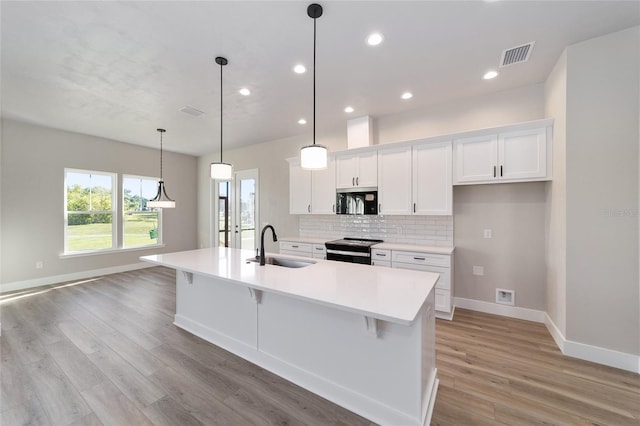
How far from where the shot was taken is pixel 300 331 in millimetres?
2045

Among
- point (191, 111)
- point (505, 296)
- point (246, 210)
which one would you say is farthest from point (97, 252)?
point (505, 296)

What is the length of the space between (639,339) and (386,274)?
2.27 m

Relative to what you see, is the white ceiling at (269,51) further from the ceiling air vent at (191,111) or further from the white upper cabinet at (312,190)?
the white upper cabinet at (312,190)

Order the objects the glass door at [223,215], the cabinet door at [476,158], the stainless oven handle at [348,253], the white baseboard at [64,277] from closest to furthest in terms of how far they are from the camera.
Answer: the cabinet door at [476,158], the stainless oven handle at [348,253], the white baseboard at [64,277], the glass door at [223,215]

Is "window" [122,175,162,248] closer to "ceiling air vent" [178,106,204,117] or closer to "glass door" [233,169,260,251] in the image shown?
"glass door" [233,169,260,251]

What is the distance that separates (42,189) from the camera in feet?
15.3

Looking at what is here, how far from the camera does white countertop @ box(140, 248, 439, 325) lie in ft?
4.66

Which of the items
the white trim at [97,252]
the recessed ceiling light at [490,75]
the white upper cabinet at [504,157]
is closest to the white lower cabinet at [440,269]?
the white upper cabinet at [504,157]

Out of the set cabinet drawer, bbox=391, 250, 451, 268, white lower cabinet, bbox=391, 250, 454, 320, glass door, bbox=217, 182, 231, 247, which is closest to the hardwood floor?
white lower cabinet, bbox=391, 250, 454, 320

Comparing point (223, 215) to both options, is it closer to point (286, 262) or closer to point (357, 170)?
point (357, 170)

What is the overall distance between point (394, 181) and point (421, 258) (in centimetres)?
115

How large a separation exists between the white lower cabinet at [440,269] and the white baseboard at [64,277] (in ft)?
19.9

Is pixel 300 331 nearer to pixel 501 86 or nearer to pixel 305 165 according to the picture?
pixel 305 165

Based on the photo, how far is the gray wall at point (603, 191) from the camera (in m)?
2.19
